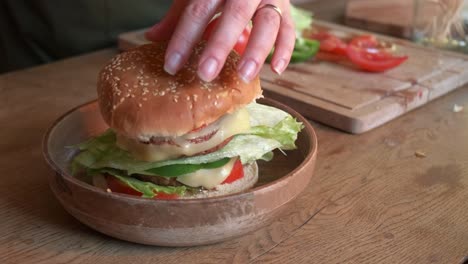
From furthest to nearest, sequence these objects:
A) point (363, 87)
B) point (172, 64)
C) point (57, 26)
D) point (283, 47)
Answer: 1. point (57, 26)
2. point (363, 87)
3. point (283, 47)
4. point (172, 64)

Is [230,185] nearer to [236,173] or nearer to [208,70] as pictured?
[236,173]

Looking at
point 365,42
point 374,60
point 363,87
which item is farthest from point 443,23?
point 363,87

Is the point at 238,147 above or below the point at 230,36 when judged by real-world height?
below

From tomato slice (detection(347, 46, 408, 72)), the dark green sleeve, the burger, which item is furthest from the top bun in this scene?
the dark green sleeve

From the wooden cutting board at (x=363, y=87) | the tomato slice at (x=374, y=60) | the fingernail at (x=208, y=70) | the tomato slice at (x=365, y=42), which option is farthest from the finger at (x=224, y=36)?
the tomato slice at (x=365, y=42)

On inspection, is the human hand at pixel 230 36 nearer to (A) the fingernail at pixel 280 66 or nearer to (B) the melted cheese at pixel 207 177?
(A) the fingernail at pixel 280 66
